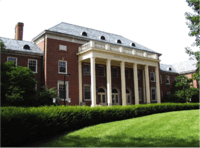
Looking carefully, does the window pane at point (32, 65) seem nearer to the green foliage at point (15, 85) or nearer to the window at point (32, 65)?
the window at point (32, 65)

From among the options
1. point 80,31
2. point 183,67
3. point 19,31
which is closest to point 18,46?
point 19,31

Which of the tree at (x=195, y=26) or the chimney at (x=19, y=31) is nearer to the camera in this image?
the tree at (x=195, y=26)

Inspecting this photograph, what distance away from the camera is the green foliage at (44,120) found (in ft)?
29.7

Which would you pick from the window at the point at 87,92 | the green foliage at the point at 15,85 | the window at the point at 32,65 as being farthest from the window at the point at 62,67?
the green foliage at the point at 15,85

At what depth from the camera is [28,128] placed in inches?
387

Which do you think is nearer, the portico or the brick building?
the portico

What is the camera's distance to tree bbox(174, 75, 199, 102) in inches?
1423

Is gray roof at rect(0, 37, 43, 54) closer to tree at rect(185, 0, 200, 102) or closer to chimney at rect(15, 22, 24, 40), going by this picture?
chimney at rect(15, 22, 24, 40)

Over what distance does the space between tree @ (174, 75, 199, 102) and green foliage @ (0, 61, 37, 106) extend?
27.7 meters

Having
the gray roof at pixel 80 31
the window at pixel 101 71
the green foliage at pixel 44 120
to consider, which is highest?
the gray roof at pixel 80 31

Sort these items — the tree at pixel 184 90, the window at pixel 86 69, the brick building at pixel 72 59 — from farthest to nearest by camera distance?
the tree at pixel 184 90 < the window at pixel 86 69 < the brick building at pixel 72 59

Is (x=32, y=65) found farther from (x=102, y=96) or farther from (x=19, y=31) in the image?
(x=102, y=96)

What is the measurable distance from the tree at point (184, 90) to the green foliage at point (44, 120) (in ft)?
72.8

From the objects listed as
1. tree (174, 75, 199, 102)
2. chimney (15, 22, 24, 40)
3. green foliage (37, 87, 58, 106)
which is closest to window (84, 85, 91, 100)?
green foliage (37, 87, 58, 106)
